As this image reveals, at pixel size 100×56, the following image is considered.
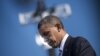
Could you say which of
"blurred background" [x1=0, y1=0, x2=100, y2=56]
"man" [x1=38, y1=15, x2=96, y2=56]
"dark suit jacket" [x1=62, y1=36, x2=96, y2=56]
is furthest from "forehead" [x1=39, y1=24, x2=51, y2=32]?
"blurred background" [x1=0, y1=0, x2=100, y2=56]

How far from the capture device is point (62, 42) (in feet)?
4.82

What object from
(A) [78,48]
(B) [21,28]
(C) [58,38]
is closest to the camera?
(A) [78,48]

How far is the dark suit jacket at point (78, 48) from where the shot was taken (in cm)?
136

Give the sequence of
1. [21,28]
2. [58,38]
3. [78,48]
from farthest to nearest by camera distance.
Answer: [21,28] < [58,38] < [78,48]

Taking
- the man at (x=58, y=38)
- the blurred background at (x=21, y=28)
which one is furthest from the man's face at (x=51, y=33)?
the blurred background at (x=21, y=28)

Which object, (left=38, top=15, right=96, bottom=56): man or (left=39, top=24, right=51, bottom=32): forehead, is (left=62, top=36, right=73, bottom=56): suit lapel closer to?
(left=38, top=15, right=96, bottom=56): man

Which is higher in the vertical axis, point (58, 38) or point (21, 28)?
point (58, 38)

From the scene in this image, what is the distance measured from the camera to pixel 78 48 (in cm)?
138

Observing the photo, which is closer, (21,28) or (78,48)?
(78,48)

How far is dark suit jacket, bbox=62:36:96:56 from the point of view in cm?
136

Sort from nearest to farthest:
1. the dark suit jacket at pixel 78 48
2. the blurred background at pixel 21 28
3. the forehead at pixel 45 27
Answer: the dark suit jacket at pixel 78 48 < the forehead at pixel 45 27 < the blurred background at pixel 21 28

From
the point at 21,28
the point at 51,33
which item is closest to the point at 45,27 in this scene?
the point at 51,33

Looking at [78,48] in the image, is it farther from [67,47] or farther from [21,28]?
[21,28]

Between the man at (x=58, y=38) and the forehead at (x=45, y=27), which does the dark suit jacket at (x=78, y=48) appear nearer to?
the man at (x=58, y=38)
